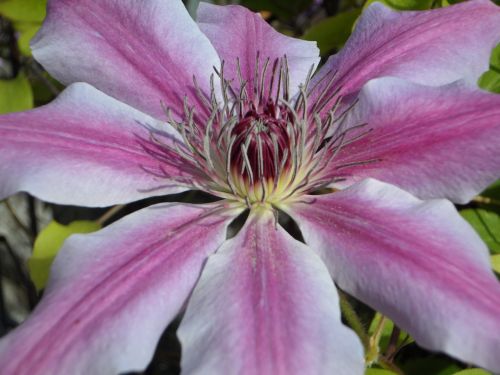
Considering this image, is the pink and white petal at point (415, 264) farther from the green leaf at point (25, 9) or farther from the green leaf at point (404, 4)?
the green leaf at point (25, 9)

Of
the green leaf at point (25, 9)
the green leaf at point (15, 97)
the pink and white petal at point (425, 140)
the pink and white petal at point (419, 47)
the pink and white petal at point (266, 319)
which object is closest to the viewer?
the pink and white petal at point (266, 319)

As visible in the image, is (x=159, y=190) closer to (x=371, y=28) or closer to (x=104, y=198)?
(x=104, y=198)

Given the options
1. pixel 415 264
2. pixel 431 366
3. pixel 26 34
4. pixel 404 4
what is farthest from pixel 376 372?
→ pixel 26 34

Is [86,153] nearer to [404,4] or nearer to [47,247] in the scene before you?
[47,247]

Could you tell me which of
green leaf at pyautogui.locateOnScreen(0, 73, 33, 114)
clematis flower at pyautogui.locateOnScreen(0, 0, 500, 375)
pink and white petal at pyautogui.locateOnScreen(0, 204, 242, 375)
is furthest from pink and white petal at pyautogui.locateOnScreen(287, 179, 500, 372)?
green leaf at pyautogui.locateOnScreen(0, 73, 33, 114)

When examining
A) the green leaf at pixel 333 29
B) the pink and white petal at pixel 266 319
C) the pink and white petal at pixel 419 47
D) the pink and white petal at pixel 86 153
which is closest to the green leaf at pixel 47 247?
the pink and white petal at pixel 86 153

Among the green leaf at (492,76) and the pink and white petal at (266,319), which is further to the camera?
the green leaf at (492,76)

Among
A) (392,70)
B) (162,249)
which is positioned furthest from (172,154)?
(392,70)

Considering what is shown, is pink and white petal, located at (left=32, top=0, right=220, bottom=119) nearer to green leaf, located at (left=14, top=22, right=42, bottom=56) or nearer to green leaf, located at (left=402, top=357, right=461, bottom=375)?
green leaf, located at (left=14, top=22, right=42, bottom=56)
